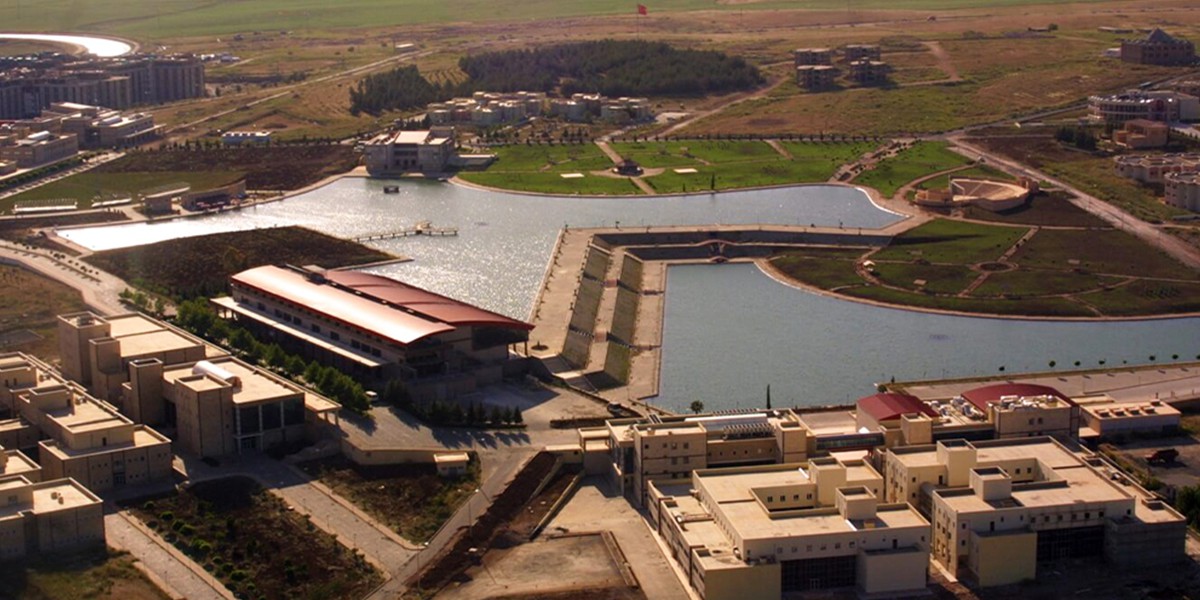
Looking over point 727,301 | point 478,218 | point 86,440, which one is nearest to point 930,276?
point 727,301

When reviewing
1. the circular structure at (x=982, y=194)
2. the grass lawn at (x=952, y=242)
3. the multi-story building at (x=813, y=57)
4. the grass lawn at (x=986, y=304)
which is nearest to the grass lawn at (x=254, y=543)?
the grass lawn at (x=986, y=304)

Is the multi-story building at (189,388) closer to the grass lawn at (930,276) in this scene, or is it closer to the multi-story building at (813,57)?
the grass lawn at (930,276)

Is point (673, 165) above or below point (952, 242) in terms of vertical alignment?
above

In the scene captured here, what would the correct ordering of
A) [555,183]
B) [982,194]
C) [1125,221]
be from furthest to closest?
[555,183], [982,194], [1125,221]

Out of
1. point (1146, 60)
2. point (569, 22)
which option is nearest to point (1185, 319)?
point (1146, 60)

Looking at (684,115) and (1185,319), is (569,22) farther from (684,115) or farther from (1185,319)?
(1185,319)

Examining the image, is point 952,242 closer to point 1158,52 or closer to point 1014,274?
point 1014,274

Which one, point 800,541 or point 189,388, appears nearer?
point 800,541
